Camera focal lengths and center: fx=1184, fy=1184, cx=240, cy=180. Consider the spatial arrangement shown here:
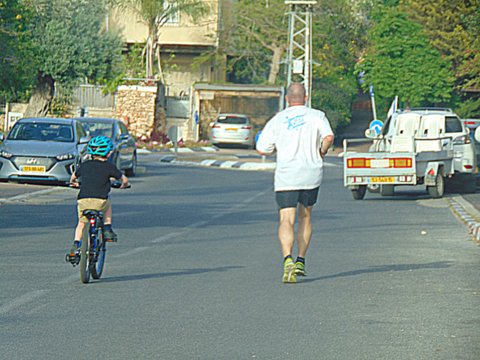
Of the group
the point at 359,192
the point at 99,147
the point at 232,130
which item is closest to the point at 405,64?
the point at 232,130

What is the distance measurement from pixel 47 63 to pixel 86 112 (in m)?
6.78

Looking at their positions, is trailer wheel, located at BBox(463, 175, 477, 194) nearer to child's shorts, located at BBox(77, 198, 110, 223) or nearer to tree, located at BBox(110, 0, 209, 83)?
child's shorts, located at BBox(77, 198, 110, 223)

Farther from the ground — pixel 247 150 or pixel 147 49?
pixel 147 49

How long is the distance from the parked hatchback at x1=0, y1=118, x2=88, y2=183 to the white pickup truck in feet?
19.2

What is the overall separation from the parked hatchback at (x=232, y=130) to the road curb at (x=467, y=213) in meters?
29.2

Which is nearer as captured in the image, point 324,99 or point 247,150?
point 247,150

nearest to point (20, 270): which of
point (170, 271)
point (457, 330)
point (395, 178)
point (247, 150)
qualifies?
point (170, 271)

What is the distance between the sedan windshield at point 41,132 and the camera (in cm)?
2614

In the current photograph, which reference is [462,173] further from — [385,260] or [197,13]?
[197,13]

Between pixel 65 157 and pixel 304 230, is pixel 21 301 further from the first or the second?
pixel 65 157

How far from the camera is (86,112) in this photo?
5541 centimetres

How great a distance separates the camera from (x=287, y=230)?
443 inches

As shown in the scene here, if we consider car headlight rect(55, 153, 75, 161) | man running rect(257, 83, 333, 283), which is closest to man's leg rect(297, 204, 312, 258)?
man running rect(257, 83, 333, 283)

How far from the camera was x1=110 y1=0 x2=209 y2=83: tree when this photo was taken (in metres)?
58.1
